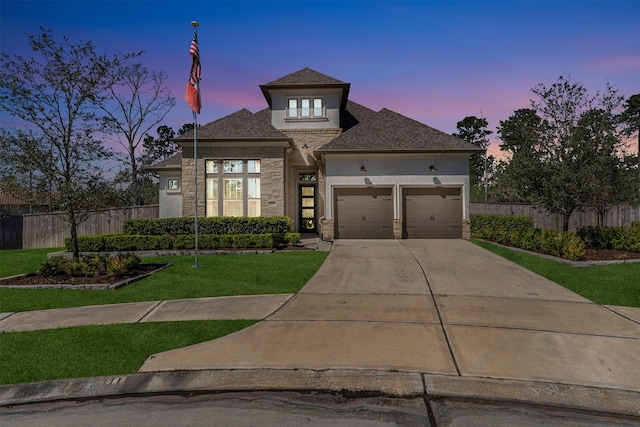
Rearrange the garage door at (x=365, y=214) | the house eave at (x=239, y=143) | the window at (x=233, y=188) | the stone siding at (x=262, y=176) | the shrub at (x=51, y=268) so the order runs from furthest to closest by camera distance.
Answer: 1. the garage door at (x=365, y=214)
2. the window at (x=233, y=188)
3. the stone siding at (x=262, y=176)
4. the house eave at (x=239, y=143)
5. the shrub at (x=51, y=268)

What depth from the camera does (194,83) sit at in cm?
1190

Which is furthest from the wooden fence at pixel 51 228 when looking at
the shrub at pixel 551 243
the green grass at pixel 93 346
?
the shrub at pixel 551 243

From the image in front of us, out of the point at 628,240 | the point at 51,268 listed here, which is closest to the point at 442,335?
the point at 51,268

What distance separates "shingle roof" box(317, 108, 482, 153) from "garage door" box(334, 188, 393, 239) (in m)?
2.06

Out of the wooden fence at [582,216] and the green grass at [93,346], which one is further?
the wooden fence at [582,216]

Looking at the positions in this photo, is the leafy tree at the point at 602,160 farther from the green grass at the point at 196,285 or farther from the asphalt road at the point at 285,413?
the asphalt road at the point at 285,413

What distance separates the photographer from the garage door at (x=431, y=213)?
17.5 metres

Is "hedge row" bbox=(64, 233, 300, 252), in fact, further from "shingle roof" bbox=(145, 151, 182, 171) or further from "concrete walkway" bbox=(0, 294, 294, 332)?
"shingle roof" bbox=(145, 151, 182, 171)

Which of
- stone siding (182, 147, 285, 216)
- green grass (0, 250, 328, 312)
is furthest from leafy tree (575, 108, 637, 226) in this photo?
stone siding (182, 147, 285, 216)

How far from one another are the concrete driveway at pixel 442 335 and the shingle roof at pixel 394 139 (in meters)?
9.00

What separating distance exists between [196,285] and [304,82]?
13.2 meters

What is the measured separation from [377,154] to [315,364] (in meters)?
13.9

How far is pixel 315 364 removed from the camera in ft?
15.2

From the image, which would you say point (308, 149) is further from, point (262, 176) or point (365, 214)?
point (365, 214)
